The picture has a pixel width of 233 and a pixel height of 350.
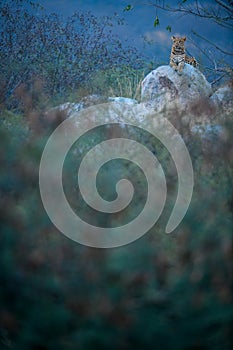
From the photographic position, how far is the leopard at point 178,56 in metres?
6.62

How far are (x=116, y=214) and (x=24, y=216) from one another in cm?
36

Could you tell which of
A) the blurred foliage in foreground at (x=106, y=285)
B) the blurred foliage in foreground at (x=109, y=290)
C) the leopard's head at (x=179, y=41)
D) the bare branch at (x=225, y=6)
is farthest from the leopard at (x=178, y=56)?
the blurred foliage in foreground at (x=109, y=290)

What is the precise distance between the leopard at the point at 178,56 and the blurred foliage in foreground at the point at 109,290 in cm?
545

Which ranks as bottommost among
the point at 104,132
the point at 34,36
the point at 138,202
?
the point at 138,202

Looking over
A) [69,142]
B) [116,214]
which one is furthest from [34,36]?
[116,214]

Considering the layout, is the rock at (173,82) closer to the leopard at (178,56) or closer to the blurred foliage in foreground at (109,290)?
the leopard at (178,56)

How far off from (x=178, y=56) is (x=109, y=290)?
19.6ft

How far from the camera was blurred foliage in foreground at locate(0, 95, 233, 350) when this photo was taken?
1.30 metres

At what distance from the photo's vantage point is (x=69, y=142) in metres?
2.07

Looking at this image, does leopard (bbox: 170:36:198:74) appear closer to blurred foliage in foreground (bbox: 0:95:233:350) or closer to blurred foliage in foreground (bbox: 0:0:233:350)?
blurred foliage in foreground (bbox: 0:0:233:350)

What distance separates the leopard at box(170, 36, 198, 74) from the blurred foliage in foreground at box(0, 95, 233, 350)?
5.45 m

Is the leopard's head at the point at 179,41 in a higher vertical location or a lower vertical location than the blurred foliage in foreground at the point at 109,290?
higher

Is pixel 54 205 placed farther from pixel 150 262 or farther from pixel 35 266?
pixel 150 262

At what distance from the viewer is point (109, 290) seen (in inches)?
52.1
